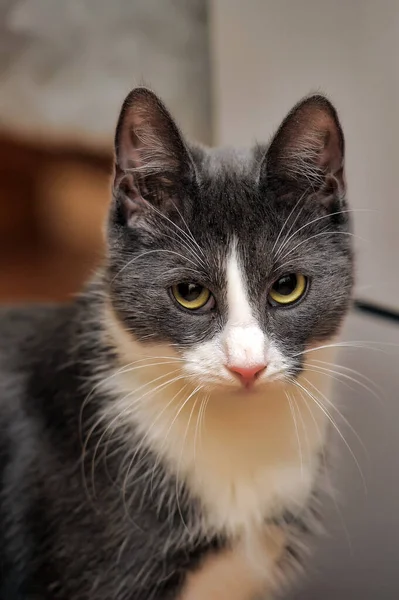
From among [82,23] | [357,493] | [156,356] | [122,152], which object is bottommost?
[357,493]

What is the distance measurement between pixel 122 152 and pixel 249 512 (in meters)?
0.49

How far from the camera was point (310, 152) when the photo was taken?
867 mm

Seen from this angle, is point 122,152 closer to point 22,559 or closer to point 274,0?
point 22,559

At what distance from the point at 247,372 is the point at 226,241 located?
17cm

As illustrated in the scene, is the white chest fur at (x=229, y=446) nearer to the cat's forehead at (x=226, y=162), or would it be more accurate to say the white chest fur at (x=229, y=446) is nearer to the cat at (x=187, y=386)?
the cat at (x=187, y=386)

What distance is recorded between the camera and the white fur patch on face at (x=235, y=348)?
2.57 ft

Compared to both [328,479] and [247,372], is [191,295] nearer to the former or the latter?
[247,372]

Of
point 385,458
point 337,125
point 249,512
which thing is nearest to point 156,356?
point 249,512

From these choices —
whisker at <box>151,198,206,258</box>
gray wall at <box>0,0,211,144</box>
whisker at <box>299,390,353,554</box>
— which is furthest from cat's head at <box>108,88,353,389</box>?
gray wall at <box>0,0,211,144</box>

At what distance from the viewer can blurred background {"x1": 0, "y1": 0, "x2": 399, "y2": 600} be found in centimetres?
120

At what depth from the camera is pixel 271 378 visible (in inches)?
31.9

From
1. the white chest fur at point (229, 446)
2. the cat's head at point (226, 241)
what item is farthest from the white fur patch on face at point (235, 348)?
the white chest fur at point (229, 446)

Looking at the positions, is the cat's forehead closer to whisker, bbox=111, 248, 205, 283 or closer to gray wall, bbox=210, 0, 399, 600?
whisker, bbox=111, 248, 205, 283

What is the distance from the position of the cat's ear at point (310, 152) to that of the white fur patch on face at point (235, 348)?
4.5 inches
